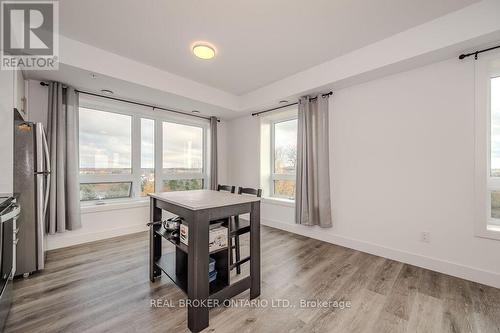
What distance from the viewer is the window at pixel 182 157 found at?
4.21 m

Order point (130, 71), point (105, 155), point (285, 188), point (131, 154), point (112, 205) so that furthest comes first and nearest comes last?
point (285, 188) → point (131, 154) → point (105, 155) → point (112, 205) → point (130, 71)

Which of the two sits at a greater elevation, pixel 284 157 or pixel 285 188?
pixel 284 157

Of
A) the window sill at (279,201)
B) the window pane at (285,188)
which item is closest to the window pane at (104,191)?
the window sill at (279,201)

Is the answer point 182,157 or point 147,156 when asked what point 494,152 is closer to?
point 182,157

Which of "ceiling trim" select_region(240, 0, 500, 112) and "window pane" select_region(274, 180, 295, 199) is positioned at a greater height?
"ceiling trim" select_region(240, 0, 500, 112)

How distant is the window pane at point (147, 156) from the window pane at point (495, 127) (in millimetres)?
→ 4730

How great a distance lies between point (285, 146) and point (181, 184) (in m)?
2.33

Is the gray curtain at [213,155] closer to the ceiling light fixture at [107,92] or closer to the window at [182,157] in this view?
the window at [182,157]

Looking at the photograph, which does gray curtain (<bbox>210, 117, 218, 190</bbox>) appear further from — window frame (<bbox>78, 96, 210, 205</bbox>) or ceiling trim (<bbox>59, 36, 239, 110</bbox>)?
ceiling trim (<bbox>59, 36, 239, 110</bbox>)

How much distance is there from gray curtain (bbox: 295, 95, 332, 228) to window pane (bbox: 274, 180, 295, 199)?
0.63m

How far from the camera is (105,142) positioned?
3.49 m

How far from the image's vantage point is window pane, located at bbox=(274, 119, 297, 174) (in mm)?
4078

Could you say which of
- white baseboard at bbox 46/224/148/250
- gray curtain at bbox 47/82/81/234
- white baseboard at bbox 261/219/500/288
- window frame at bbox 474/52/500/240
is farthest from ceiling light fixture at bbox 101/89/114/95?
window frame at bbox 474/52/500/240

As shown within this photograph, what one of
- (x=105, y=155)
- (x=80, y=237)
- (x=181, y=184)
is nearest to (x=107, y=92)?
(x=105, y=155)
